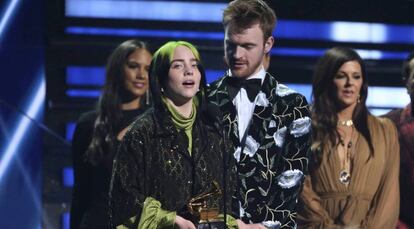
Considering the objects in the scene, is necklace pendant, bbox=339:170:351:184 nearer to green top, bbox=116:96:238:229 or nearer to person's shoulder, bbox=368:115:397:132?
person's shoulder, bbox=368:115:397:132

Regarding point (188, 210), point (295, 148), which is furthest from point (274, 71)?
point (188, 210)

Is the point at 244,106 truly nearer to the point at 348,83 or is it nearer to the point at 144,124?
the point at 144,124

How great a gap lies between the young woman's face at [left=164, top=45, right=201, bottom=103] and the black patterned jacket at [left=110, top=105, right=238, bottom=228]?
0.08 metres

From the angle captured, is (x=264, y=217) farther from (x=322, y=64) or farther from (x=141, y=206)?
(x=322, y=64)

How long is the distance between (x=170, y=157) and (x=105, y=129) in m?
1.25

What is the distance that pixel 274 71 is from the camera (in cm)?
686

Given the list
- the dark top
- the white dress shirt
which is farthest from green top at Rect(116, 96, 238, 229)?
the dark top

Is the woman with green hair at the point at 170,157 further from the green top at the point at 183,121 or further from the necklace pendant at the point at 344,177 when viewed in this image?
the necklace pendant at the point at 344,177

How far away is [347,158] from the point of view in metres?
5.77

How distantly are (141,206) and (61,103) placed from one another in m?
2.37

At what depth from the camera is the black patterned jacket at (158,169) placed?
451 centimetres

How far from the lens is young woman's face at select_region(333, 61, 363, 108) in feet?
19.1

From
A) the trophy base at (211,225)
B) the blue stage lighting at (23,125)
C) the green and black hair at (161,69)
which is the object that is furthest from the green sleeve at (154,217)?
the blue stage lighting at (23,125)

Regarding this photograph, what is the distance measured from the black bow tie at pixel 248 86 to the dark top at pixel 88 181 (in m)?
0.87
